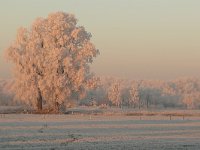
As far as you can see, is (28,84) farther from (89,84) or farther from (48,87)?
(89,84)

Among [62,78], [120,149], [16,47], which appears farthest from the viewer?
[16,47]

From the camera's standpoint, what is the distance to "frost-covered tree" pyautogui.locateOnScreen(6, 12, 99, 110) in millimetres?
81625

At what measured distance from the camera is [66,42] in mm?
83312

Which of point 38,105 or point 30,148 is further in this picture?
point 38,105

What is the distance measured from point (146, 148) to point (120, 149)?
156 centimetres

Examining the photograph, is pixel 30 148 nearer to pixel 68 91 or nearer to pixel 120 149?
pixel 120 149

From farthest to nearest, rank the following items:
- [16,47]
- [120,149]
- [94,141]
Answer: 1. [16,47]
2. [94,141]
3. [120,149]

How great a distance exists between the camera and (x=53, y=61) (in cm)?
8188

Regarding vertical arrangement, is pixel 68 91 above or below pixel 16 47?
below

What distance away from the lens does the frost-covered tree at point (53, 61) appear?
8162 cm

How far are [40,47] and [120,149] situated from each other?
5784cm

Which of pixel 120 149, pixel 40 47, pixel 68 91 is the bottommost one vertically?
pixel 120 149

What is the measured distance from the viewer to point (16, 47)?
8638 cm

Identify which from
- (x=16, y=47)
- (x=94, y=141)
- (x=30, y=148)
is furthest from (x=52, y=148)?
(x=16, y=47)
